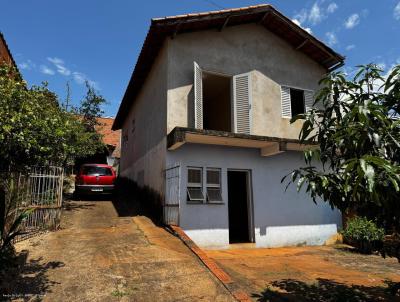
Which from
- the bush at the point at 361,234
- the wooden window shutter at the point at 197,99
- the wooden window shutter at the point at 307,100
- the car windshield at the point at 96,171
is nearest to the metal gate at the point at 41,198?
the wooden window shutter at the point at 197,99

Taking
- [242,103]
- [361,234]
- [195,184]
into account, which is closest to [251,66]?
[242,103]

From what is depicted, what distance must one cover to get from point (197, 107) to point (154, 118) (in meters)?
2.55

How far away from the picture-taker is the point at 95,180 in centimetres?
1477

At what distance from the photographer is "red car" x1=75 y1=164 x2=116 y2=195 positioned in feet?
48.2

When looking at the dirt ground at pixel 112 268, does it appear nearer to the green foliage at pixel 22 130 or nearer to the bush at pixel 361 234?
the green foliage at pixel 22 130

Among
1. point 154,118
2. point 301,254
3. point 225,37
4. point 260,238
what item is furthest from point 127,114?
point 301,254

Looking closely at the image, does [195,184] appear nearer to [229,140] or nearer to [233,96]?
[229,140]

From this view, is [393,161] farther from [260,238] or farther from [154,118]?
[154,118]

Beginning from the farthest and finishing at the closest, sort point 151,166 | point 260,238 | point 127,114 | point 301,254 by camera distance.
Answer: point 127,114 < point 151,166 < point 260,238 < point 301,254

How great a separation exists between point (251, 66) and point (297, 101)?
8.62 ft

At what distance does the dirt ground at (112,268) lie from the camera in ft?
17.3

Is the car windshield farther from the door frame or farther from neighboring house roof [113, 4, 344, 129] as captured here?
the door frame

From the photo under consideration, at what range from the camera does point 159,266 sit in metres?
6.62

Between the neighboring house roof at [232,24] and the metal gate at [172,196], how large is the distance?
4.59m
